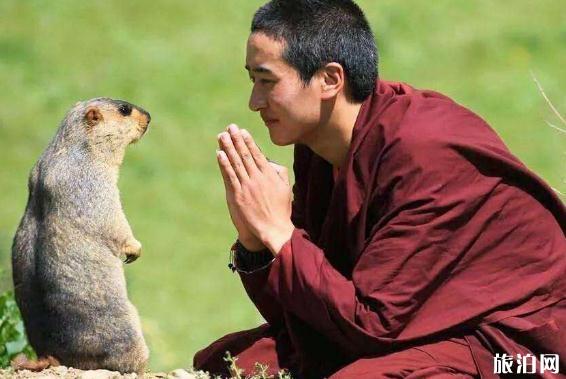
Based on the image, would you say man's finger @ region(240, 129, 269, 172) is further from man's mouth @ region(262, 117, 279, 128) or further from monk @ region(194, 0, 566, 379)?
man's mouth @ region(262, 117, 279, 128)

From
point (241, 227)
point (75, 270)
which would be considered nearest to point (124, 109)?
point (75, 270)

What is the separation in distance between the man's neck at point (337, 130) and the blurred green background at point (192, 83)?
29.1 ft

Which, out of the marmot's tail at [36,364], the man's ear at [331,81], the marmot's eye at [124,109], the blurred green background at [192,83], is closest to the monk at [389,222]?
the man's ear at [331,81]

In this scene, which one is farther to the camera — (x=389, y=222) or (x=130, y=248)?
(x=130, y=248)

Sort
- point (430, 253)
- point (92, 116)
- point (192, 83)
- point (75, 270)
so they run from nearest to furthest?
point (430, 253)
point (75, 270)
point (92, 116)
point (192, 83)

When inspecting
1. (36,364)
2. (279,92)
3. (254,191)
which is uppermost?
(279,92)

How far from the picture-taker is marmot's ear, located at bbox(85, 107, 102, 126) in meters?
7.12

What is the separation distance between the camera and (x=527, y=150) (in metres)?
16.9

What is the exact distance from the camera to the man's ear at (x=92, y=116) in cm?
712

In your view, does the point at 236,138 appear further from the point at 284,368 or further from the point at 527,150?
the point at 527,150

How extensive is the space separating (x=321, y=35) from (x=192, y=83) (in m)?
13.0

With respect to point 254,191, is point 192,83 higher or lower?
higher

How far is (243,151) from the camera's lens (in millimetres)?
5547

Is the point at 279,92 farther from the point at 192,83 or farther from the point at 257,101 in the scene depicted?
the point at 192,83
